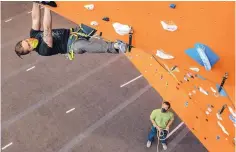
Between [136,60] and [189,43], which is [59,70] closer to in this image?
[136,60]

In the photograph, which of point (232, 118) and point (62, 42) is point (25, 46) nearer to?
point (62, 42)

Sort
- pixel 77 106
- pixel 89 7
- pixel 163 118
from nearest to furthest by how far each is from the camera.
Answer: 1. pixel 89 7
2. pixel 163 118
3. pixel 77 106

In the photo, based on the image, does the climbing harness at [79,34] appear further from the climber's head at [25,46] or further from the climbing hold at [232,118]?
the climbing hold at [232,118]

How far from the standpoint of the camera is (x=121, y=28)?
3062 millimetres

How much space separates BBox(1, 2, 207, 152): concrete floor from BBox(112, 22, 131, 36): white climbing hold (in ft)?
11.6

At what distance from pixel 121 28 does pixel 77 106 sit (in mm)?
4138

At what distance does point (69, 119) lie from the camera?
6.73 metres

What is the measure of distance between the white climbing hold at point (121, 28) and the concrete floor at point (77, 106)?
3.55 m

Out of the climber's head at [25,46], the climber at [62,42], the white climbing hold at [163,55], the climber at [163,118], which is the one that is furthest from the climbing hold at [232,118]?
the climber's head at [25,46]

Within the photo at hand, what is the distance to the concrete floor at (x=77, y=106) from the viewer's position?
20.7 feet

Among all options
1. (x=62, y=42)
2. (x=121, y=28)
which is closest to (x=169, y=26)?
(x=121, y=28)

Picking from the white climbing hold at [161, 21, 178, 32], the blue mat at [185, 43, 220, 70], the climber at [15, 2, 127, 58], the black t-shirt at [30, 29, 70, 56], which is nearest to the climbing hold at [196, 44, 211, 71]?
the blue mat at [185, 43, 220, 70]

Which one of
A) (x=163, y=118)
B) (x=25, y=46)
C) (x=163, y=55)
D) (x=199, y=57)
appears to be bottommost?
(x=163, y=118)

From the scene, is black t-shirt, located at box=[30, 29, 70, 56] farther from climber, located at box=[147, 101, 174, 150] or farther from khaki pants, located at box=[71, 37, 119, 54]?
climber, located at box=[147, 101, 174, 150]
